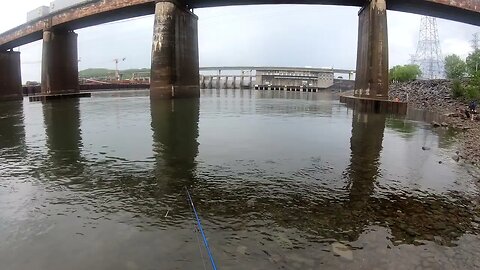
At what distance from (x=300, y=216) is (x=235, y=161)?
437 cm

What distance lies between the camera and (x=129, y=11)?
136ft

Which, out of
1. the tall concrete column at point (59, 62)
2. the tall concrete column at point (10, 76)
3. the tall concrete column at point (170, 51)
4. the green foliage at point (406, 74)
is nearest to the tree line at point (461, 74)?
the green foliage at point (406, 74)

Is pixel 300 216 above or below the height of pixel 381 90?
below

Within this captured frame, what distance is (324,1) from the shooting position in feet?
125

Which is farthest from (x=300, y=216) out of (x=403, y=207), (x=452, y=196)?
(x=452, y=196)

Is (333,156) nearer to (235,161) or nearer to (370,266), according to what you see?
(235,161)

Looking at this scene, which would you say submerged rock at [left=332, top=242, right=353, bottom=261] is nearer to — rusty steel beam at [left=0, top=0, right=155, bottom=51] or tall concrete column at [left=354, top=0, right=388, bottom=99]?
tall concrete column at [left=354, top=0, right=388, bottom=99]

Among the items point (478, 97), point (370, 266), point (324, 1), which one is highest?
point (324, 1)

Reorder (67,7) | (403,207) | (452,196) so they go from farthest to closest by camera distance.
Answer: (67,7) < (452,196) < (403,207)

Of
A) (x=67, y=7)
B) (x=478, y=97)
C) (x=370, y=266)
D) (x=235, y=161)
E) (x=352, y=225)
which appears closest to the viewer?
(x=370, y=266)

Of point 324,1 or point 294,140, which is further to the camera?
point 324,1

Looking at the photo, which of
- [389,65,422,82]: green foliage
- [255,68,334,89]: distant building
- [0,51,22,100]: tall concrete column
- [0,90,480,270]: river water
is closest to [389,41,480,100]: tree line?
[389,65,422,82]: green foliage

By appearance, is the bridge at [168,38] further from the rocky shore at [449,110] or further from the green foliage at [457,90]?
the green foliage at [457,90]

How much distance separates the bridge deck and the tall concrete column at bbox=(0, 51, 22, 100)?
1.56 metres
